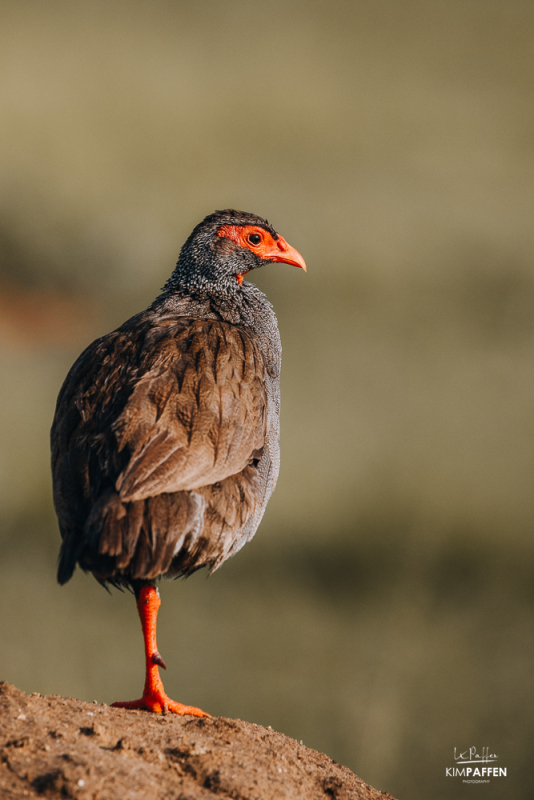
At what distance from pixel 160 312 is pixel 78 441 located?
72.0 inches

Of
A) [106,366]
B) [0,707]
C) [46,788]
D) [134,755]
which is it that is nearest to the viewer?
[46,788]

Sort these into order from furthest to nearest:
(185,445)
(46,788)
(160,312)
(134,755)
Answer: (160,312)
(185,445)
(134,755)
(46,788)

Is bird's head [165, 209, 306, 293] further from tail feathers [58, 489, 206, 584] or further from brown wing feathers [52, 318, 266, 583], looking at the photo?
tail feathers [58, 489, 206, 584]

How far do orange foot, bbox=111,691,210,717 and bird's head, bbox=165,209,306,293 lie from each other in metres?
3.63

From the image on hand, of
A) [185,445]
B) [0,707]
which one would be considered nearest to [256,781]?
[0,707]

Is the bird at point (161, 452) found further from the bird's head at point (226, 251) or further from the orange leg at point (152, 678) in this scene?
the bird's head at point (226, 251)

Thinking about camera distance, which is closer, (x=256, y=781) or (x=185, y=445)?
(x=256, y=781)

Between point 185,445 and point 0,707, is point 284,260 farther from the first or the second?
point 0,707

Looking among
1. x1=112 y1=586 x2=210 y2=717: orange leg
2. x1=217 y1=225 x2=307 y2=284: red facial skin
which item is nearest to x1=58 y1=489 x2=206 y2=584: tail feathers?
x1=112 y1=586 x2=210 y2=717: orange leg

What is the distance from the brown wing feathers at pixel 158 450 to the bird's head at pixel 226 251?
102 centimetres

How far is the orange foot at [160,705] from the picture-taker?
16.6ft

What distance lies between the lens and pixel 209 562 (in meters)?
5.23

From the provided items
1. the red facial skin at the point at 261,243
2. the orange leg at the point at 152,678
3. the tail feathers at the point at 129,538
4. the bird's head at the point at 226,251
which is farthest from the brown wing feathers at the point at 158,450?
the red facial skin at the point at 261,243

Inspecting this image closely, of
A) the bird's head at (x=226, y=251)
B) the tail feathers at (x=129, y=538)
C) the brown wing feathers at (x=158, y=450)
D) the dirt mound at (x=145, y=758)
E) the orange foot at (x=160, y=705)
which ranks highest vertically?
the bird's head at (x=226, y=251)
